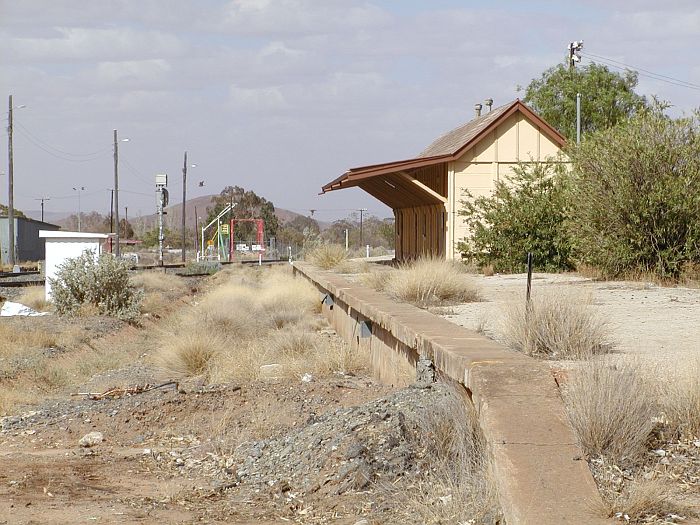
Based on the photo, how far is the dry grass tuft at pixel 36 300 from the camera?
24.4 m

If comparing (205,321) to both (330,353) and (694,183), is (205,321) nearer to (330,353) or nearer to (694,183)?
(330,353)

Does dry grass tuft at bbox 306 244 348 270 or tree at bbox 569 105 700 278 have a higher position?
tree at bbox 569 105 700 278

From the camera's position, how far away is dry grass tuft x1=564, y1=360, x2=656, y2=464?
5.94m

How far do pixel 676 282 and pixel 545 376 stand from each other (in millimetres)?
13032

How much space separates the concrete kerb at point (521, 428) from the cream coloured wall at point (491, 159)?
18.7 meters

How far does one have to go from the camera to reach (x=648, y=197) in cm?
1905

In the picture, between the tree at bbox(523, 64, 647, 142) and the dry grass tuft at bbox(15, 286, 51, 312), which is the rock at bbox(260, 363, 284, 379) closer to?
the dry grass tuft at bbox(15, 286, 51, 312)

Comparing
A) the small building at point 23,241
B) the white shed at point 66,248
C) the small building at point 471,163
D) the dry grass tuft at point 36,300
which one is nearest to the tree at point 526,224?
the small building at point 471,163

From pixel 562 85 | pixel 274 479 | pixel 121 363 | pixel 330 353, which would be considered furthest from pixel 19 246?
pixel 274 479

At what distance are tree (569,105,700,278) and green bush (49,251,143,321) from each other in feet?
33.9

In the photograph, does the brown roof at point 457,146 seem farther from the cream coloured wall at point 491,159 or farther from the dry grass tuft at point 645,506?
the dry grass tuft at point 645,506

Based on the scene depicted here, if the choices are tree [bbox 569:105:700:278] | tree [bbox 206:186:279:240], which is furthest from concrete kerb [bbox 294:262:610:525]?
tree [bbox 206:186:279:240]

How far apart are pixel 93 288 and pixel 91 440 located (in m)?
14.1

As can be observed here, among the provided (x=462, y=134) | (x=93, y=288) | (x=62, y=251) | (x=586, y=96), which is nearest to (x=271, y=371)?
(x=93, y=288)
